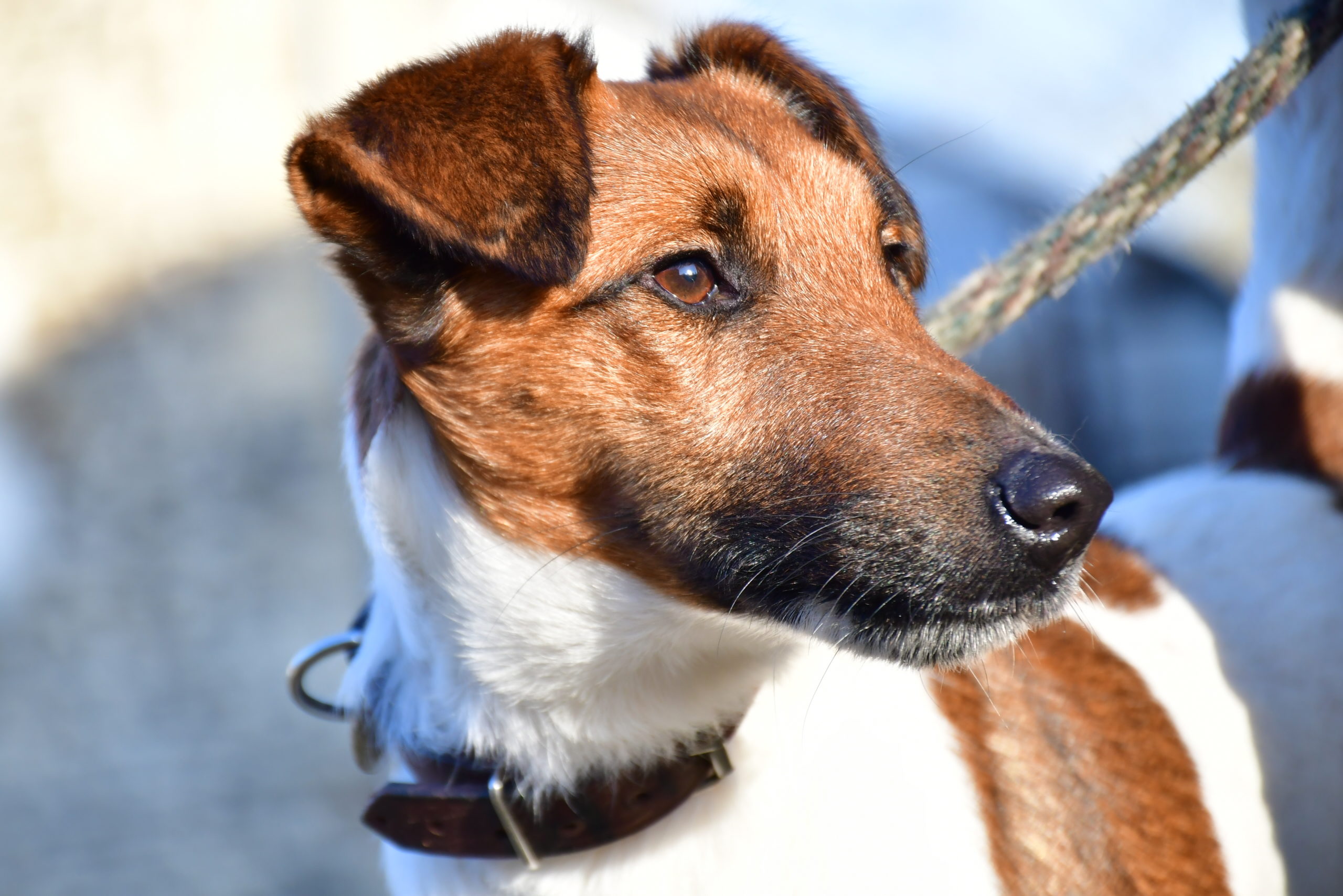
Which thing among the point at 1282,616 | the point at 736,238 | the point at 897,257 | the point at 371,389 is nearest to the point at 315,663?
the point at 371,389

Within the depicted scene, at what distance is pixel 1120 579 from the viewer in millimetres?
2430

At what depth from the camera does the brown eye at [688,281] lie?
1.77m

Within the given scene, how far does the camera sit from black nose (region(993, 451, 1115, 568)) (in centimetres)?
149

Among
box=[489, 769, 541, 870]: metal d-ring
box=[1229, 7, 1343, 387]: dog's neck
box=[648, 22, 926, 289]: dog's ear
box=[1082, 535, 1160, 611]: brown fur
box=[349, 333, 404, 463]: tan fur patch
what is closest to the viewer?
box=[489, 769, 541, 870]: metal d-ring

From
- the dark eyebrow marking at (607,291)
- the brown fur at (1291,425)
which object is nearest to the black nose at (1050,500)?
the dark eyebrow marking at (607,291)

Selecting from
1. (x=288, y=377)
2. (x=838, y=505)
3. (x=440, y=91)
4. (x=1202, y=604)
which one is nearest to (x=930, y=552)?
(x=838, y=505)

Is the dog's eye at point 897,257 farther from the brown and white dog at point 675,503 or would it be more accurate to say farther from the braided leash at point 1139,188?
the braided leash at point 1139,188

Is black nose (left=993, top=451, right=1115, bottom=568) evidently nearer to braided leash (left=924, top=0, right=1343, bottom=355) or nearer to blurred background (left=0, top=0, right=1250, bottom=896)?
braided leash (left=924, top=0, right=1343, bottom=355)

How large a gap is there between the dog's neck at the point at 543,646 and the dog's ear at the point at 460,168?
355 millimetres

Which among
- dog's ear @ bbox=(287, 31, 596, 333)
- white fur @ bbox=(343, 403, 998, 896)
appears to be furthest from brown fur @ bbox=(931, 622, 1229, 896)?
dog's ear @ bbox=(287, 31, 596, 333)

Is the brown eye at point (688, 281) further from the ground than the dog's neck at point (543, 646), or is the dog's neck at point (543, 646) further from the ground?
the brown eye at point (688, 281)

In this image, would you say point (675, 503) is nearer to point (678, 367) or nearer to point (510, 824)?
point (678, 367)

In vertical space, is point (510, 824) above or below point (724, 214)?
below

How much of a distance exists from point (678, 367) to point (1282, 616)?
58.3 inches
